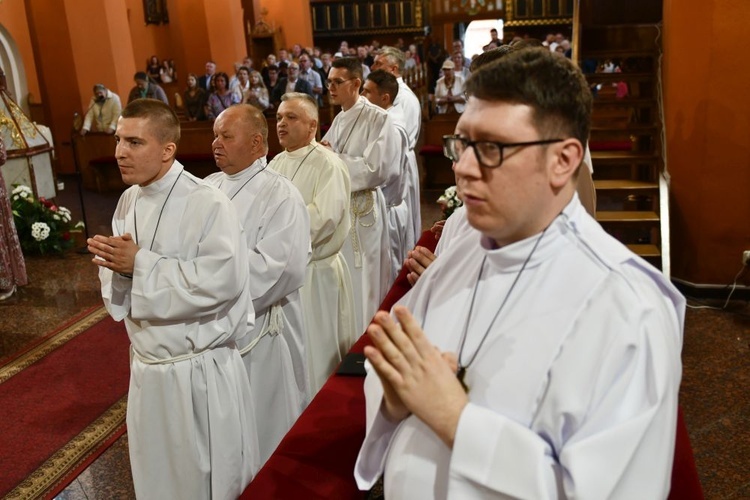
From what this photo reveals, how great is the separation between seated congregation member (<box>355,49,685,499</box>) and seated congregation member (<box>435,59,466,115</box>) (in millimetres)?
11775

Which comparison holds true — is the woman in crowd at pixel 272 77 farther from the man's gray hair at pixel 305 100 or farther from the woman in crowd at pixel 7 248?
the man's gray hair at pixel 305 100

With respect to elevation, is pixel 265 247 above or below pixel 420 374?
below

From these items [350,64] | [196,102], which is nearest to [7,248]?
[350,64]

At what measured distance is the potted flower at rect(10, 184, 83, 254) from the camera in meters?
9.20

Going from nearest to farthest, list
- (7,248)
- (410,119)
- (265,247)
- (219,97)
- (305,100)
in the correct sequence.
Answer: (265,247) → (305,100) → (7,248) → (410,119) → (219,97)

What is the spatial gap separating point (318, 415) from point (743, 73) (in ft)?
17.2

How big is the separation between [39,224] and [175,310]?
673cm

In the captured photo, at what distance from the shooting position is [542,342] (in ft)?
5.09

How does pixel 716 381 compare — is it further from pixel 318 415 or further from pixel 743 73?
pixel 318 415

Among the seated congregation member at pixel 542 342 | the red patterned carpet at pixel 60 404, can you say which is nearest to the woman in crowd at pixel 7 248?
the red patterned carpet at pixel 60 404

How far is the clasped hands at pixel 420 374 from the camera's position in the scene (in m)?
1.55

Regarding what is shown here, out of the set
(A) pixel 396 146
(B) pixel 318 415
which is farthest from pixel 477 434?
(A) pixel 396 146

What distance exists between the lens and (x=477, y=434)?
5.04 feet

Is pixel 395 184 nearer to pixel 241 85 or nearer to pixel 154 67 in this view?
pixel 241 85
